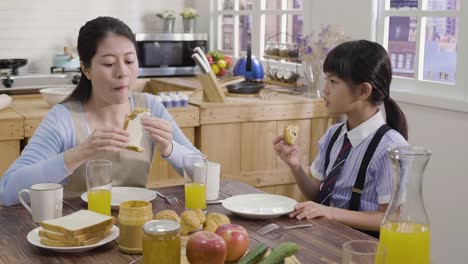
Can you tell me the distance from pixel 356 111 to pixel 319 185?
13.0 inches

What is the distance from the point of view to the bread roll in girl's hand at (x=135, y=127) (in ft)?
7.26

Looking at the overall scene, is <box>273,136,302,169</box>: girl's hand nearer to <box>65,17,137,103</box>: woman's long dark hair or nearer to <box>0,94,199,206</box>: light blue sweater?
<box>0,94,199,206</box>: light blue sweater

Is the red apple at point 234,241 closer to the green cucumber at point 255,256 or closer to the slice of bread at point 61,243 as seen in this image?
the green cucumber at point 255,256

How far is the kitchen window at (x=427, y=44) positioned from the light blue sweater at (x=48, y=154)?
1551 millimetres

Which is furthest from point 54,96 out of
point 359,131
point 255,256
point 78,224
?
point 255,256

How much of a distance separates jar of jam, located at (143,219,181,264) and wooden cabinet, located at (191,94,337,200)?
2.29 meters

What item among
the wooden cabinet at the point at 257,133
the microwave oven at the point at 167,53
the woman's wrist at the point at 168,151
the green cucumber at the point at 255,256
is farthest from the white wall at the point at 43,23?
the green cucumber at the point at 255,256

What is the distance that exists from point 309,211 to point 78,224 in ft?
2.31

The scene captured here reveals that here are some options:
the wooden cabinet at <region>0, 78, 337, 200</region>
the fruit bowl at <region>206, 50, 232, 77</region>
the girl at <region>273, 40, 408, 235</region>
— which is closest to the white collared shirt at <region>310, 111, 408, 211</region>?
the girl at <region>273, 40, 408, 235</region>

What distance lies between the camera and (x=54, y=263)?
5.47ft

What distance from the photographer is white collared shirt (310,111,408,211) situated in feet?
7.34

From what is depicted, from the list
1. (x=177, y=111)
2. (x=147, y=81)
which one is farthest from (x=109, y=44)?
(x=147, y=81)

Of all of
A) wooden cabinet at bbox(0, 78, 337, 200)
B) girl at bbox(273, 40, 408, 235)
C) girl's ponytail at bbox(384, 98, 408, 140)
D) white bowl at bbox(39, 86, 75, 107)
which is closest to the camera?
girl at bbox(273, 40, 408, 235)

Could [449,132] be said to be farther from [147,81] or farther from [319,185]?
[147,81]
